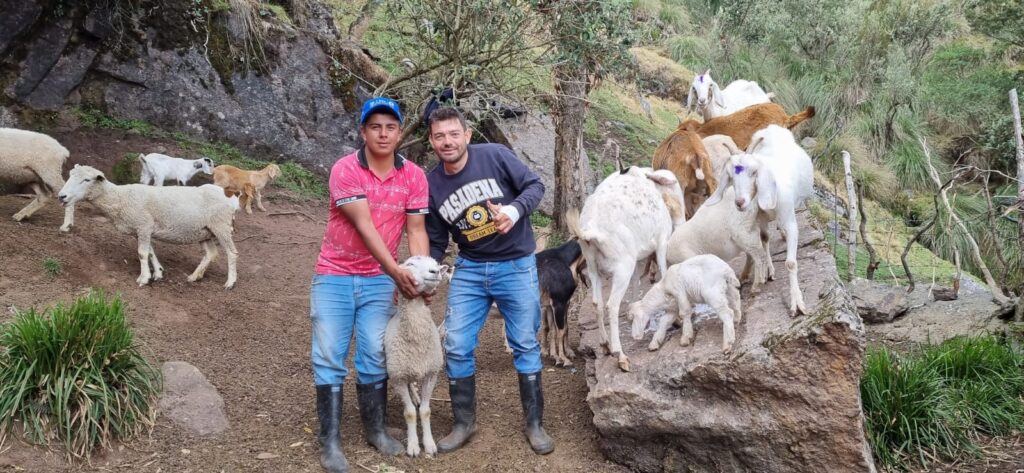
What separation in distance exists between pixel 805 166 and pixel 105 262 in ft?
20.0

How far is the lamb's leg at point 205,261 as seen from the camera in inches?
289

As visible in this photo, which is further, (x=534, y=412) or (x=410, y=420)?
(x=534, y=412)

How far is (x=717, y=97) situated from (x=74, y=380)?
642 centimetres

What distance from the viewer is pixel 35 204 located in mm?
7418

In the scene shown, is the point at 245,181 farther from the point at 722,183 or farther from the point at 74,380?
the point at 722,183

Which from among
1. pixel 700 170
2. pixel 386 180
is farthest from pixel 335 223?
pixel 700 170

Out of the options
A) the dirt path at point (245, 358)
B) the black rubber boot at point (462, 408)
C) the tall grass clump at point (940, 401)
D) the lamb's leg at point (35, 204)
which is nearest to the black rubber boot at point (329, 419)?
the dirt path at point (245, 358)

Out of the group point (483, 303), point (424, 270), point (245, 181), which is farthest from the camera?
point (245, 181)

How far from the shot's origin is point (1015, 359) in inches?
243

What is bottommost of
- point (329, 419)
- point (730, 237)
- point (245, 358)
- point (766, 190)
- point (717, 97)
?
point (245, 358)

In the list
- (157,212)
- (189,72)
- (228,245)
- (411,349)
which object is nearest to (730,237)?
(411,349)

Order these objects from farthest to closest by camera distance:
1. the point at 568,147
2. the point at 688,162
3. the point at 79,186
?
the point at 568,147 → the point at 79,186 → the point at 688,162

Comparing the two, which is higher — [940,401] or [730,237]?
[730,237]

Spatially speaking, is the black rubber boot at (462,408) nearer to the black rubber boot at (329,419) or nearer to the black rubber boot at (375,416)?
the black rubber boot at (375,416)
